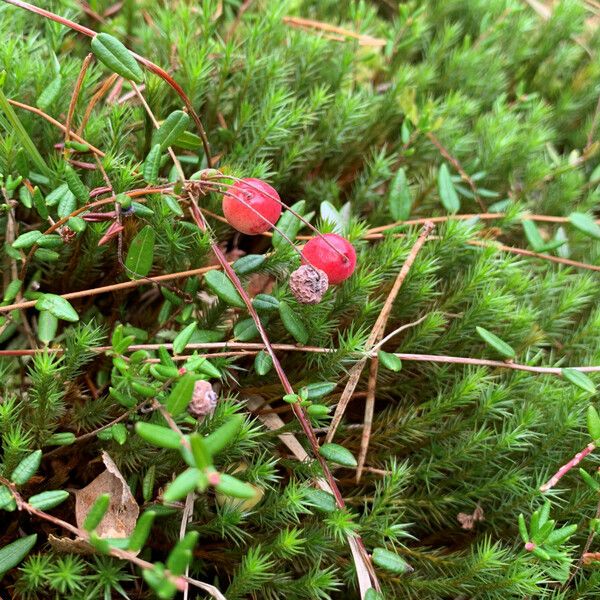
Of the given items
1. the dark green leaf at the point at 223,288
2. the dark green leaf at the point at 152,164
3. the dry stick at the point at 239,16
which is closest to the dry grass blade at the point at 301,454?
the dark green leaf at the point at 223,288

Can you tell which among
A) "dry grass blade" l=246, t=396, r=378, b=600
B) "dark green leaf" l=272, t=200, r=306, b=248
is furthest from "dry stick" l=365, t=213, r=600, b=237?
"dry grass blade" l=246, t=396, r=378, b=600

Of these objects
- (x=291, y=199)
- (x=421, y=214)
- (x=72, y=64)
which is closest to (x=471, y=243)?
(x=421, y=214)

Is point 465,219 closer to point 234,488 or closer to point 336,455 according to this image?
point 336,455

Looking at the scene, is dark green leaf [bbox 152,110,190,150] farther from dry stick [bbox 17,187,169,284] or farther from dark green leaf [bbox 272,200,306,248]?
dark green leaf [bbox 272,200,306,248]

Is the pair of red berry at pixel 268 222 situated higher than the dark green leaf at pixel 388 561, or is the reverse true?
the pair of red berry at pixel 268 222

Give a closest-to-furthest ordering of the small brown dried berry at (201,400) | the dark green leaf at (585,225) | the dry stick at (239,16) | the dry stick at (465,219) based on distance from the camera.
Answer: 1. the small brown dried berry at (201,400)
2. the dry stick at (465,219)
3. the dark green leaf at (585,225)
4. the dry stick at (239,16)

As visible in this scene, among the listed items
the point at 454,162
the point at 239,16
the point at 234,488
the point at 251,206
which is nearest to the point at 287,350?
the point at 251,206

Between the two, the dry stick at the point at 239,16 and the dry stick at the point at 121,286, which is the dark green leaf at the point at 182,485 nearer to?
the dry stick at the point at 121,286

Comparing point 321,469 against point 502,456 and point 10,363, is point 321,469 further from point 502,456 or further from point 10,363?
point 10,363
